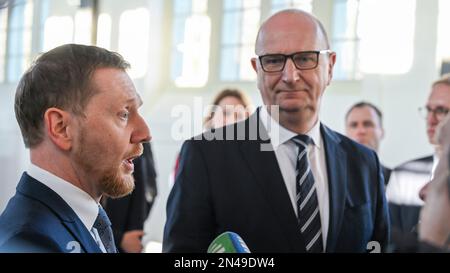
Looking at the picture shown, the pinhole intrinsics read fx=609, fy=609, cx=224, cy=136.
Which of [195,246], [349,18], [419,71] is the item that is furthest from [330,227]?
[419,71]

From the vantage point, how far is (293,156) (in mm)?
1069

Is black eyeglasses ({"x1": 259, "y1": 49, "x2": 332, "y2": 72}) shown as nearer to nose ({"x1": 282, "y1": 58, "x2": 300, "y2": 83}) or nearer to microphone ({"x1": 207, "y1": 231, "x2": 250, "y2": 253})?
nose ({"x1": 282, "y1": 58, "x2": 300, "y2": 83})

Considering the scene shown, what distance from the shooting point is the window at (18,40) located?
129 cm

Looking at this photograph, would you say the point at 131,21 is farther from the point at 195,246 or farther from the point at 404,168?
the point at 404,168

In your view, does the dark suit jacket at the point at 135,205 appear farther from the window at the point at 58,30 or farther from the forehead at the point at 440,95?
the forehead at the point at 440,95

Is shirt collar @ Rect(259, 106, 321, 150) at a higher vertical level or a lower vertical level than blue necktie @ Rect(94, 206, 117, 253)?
higher

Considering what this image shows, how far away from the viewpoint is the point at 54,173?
2.89ft

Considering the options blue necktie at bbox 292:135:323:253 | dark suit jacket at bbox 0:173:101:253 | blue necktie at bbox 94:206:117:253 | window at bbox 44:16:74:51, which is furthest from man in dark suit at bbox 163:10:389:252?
window at bbox 44:16:74:51

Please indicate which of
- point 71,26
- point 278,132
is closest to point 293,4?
point 278,132

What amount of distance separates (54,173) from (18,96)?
0.42 feet

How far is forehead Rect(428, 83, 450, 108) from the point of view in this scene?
139 cm

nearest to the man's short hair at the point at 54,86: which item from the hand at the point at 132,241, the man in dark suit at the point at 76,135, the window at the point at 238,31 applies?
the man in dark suit at the point at 76,135

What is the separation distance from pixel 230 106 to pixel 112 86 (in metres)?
1.36

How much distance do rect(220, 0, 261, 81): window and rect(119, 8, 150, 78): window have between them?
294 mm
